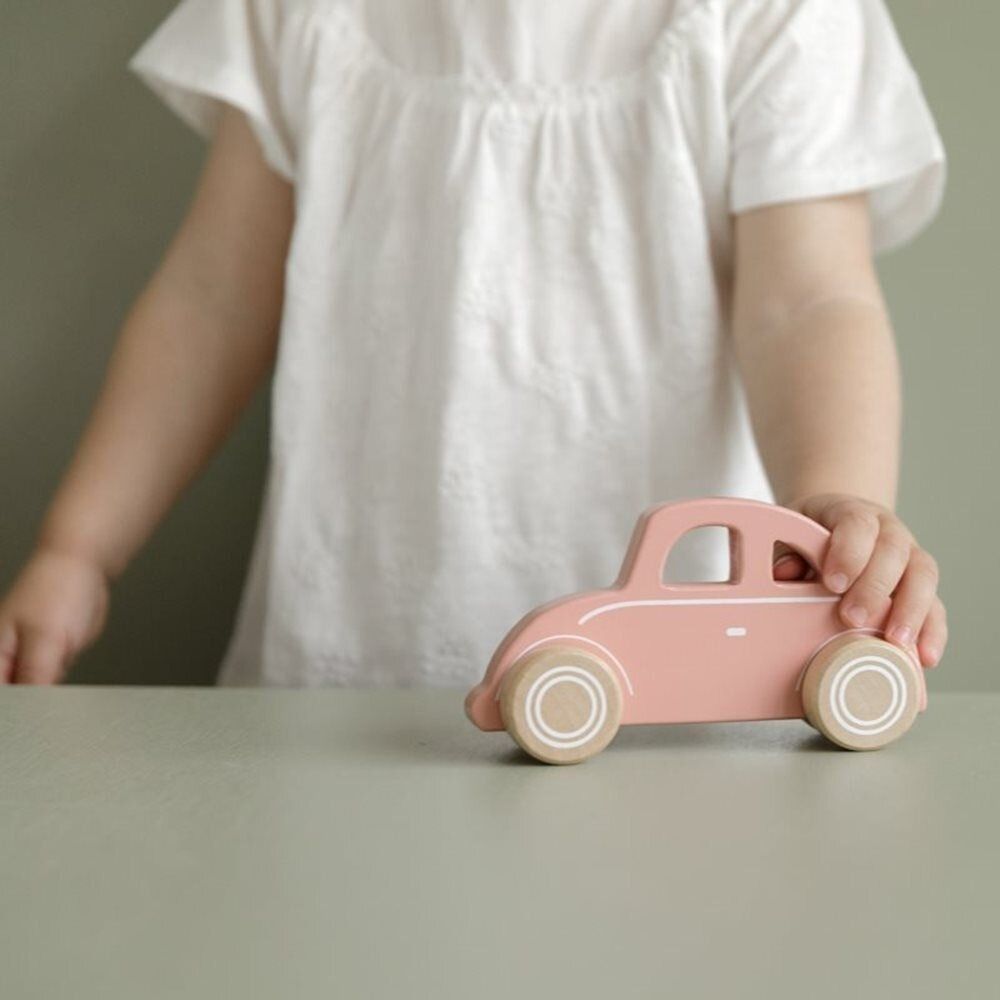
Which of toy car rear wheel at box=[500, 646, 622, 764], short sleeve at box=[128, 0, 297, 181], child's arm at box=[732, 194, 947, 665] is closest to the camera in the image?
toy car rear wheel at box=[500, 646, 622, 764]

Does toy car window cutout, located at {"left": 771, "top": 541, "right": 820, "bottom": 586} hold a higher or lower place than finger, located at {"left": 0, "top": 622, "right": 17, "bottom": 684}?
higher

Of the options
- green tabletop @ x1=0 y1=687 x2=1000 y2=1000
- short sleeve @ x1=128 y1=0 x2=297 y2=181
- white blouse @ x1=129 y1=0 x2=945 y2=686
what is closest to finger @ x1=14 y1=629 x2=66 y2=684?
white blouse @ x1=129 y1=0 x2=945 y2=686

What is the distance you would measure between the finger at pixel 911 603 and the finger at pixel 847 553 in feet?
0.06

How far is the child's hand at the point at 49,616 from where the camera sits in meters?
0.83

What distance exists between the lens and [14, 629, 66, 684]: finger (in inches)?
32.5

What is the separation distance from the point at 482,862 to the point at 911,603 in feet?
0.75

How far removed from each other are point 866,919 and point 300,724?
29cm

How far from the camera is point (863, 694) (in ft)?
1.75

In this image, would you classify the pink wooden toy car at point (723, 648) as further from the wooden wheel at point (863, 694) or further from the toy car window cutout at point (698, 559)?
the toy car window cutout at point (698, 559)

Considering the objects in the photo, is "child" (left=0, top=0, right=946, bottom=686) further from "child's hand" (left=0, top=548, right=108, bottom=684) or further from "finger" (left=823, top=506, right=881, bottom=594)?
"finger" (left=823, top=506, right=881, bottom=594)

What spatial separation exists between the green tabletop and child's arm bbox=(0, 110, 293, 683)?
0.36 metres

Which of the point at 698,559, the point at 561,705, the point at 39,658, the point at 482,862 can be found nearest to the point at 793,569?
the point at 561,705

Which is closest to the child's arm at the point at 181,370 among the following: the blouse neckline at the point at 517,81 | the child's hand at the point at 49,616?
the child's hand at the point at 49,616

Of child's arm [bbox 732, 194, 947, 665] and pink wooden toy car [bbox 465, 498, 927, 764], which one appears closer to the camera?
pink wooden toy car [bbox 465, 498, 927, 764]
